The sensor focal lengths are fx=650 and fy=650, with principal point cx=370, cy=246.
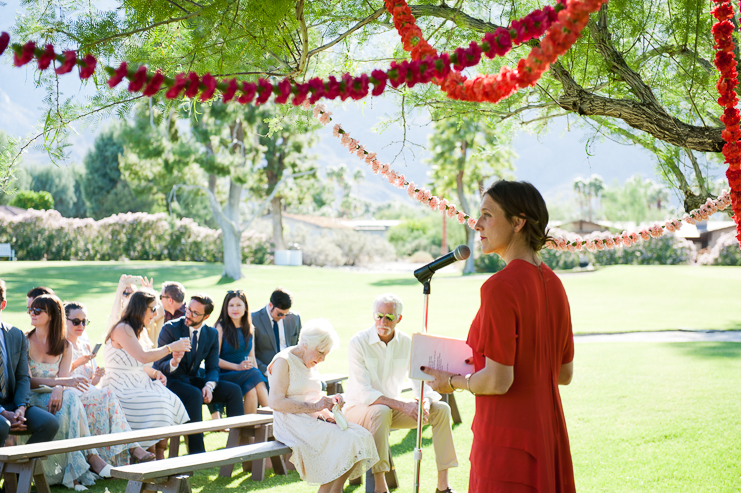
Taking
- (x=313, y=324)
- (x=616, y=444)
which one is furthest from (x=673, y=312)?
(x=313, y=324)

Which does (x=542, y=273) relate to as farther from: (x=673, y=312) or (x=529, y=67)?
(x=673, y=312)

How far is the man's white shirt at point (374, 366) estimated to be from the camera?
5.16m

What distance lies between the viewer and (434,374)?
9.50ft

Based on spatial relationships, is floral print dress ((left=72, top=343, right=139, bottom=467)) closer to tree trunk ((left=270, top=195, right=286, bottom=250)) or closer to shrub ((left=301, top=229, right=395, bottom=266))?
tree trunk ((left=270, top=195, right=286, bottom=250))

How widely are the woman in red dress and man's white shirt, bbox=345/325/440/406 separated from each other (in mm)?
2363

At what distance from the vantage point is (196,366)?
6281mm

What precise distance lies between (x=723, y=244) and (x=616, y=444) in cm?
3618

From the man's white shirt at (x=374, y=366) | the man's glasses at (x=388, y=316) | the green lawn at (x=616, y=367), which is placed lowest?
the green lawn at (x=616, y=367)

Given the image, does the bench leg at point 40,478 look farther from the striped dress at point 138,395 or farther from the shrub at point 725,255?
the shrub at point 725,255

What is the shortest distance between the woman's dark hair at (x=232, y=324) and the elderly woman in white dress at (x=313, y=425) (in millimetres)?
2162

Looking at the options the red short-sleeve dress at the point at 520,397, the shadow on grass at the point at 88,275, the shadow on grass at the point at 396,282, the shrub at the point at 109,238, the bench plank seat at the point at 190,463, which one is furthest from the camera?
the shrub at the point at 109,238

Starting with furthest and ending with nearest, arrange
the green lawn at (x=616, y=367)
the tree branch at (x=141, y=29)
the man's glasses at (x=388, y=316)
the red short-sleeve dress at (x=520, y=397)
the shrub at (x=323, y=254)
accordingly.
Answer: the shrub at (x=323, y=254) → the green lawn at (x=616, y=367) → the man's glasses at (x=388, y=316) → the tree branch at (x=141, y=29) → the red short-sleeve dress at (x=520, y=397)

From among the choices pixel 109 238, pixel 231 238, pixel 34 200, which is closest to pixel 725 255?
→ pixel 231 238

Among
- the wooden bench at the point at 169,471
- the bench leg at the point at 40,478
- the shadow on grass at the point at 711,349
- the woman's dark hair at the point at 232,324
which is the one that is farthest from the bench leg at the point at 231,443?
the shadow on grass at the point at 711,349
